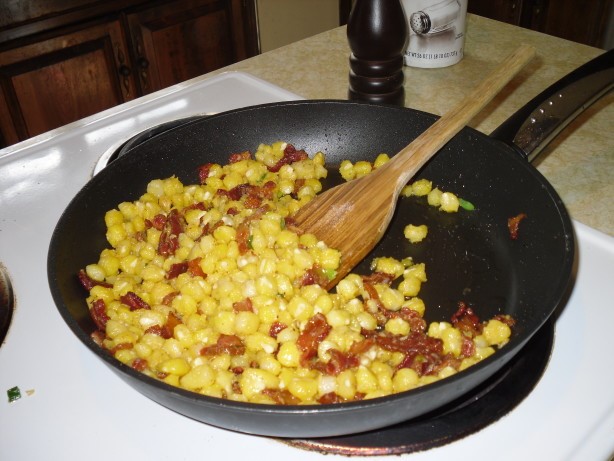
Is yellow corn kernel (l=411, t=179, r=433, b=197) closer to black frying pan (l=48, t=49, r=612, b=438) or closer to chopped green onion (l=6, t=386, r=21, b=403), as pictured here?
black frying pan (l=48, t=49, r=612, b=438)

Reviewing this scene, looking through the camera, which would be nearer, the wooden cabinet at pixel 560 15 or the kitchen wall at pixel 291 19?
the wooden cabinet at pixel 560 15

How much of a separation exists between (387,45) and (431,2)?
26cm

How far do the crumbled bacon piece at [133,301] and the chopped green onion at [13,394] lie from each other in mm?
249

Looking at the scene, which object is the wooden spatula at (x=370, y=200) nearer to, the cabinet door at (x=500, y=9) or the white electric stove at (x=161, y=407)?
the white electric stove at (x=161, y=407)

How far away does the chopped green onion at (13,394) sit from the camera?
101 centimetres

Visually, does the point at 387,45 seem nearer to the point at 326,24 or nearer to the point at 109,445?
the point at 109,445

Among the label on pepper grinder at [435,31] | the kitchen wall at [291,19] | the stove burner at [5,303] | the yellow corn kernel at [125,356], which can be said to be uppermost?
the label on pepper grinder at [435,31]

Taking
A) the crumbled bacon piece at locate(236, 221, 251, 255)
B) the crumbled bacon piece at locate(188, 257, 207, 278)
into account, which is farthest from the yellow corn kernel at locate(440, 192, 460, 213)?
the crumbled bacon piece at locate(188, 257, 207, 278)

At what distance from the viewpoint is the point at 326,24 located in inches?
149

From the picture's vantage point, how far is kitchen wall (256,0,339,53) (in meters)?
3.45

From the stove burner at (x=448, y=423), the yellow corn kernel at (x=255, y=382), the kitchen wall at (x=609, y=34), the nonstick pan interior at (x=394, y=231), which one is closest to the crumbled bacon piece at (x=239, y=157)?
the nonstick pan interior at (x=394, y=231)

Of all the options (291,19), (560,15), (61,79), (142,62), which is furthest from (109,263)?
(560,15)

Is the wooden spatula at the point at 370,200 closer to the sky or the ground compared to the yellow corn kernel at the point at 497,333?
closer to the sky

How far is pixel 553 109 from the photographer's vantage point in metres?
1.26
